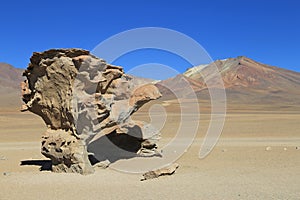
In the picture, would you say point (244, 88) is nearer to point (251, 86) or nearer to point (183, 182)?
point (251, 86)

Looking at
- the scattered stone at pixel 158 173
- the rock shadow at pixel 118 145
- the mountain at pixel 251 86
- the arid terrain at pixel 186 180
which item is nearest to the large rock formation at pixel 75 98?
the arid terrain at pixel 186 180

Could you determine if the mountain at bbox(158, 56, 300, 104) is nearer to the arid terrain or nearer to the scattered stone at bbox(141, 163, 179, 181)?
the arid terrain

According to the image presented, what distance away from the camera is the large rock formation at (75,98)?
14.6 meters

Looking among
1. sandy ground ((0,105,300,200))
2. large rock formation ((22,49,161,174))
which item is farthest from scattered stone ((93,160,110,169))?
large rock formation ((22,49,161,174))

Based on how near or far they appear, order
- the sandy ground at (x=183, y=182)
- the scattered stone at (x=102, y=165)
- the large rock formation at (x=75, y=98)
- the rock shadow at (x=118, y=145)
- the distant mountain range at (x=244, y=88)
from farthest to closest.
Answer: the distant mountain range at (x=244, y=88), the rock shadow at (x=118, y=145), the scattered stone at (x=102, y=165), the large rock formation at (x=75, y=98), the sandy ground at (x=183, y=182)

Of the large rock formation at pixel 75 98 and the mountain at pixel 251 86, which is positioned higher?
the mountain at pixel 251 86

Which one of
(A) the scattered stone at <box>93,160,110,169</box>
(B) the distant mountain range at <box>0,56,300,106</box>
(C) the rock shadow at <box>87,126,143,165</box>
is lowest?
(A) the scattered stone at <box>93,160,110,169</box>

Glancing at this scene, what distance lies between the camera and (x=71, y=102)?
14562mm

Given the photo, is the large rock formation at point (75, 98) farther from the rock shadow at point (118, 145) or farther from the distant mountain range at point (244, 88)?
the distant mountain range at point (244, 88)

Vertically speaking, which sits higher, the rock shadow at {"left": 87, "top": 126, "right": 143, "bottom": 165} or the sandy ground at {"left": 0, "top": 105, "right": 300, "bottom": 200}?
the rock shadow at {"left": 87, "top": 126, "right": 143, "bottom": 165}

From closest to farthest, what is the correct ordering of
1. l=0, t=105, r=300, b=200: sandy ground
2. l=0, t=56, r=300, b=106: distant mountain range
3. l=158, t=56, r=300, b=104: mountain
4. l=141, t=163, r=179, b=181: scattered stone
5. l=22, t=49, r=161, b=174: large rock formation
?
l=0, t=105, r=300, b=200: sandy ground
l=141, t=163, r=179, b=181: scattered stone
l=22, t=49, r=161, b=174: large rock formation
l=0, t=56, r=300, b=106: distant mountain range
l=158, t=56, r=300, b=104: mountain

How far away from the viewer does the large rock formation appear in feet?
47.8

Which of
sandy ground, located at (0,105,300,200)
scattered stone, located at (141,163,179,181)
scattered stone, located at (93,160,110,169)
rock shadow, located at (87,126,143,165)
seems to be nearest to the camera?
sandy ground, located at (0,105,300,200)

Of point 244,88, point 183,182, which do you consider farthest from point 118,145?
point 244,88
